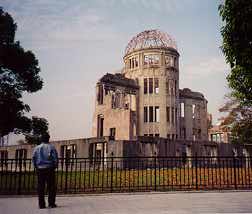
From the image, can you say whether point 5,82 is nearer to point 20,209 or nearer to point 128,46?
point 20,209

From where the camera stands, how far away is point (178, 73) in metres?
53.8

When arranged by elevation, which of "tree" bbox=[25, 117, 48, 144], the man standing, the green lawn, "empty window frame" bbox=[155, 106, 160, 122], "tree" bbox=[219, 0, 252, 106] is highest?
"empty window frame" bbox=[155, 106, 160, 122]

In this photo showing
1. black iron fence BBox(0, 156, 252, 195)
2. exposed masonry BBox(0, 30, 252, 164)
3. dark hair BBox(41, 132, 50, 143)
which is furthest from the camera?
exposed masonry BBox(0, 30, 252, 164)

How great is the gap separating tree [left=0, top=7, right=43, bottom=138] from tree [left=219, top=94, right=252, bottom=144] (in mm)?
23036

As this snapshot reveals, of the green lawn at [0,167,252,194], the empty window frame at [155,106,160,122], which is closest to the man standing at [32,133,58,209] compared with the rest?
the green lawn at [0,167,252,194]

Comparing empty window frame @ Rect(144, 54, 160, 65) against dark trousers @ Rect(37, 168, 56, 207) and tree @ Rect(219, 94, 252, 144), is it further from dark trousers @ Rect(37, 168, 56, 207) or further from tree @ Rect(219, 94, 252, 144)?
dark trousers @ Rect(37, 168, 56, 207)

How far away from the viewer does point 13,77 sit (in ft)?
77.4

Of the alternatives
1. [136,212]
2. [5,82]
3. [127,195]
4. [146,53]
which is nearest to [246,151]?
[146,53]

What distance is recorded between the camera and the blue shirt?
911cm

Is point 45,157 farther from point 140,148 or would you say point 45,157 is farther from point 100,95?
point 100,95

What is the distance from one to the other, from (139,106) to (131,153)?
742 inches

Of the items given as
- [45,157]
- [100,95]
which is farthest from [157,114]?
[45,157]

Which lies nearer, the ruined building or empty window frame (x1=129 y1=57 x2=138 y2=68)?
the ruined building

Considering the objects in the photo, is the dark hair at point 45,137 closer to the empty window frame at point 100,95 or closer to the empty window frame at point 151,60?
the empty window frame at point 100,95
